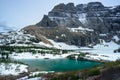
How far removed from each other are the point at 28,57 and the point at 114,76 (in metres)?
131

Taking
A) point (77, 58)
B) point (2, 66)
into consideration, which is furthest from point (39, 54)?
point (2, 66)

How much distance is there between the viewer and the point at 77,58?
150625 mm

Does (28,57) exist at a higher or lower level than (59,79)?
lower

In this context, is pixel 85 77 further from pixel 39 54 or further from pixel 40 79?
pixel 39 54

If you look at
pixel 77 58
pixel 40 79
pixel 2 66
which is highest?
pixel 40 79

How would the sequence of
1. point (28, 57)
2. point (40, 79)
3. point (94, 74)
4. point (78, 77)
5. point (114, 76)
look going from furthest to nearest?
point (28, 57), point (40, 79), point (78, 77), point (94, 74), point (114, 76)

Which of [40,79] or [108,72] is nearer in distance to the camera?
[108,72]

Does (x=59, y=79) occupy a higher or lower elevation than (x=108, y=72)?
lower

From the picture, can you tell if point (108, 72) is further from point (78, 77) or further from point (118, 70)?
point (78, 77)

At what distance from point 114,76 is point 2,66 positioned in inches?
2561

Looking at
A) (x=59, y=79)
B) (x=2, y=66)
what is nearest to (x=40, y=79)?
(x=59, y=79)

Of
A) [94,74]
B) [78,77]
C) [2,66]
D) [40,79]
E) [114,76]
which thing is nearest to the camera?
[114,76]

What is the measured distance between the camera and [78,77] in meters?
16.6

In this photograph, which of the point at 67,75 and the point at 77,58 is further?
the point at 77,58
